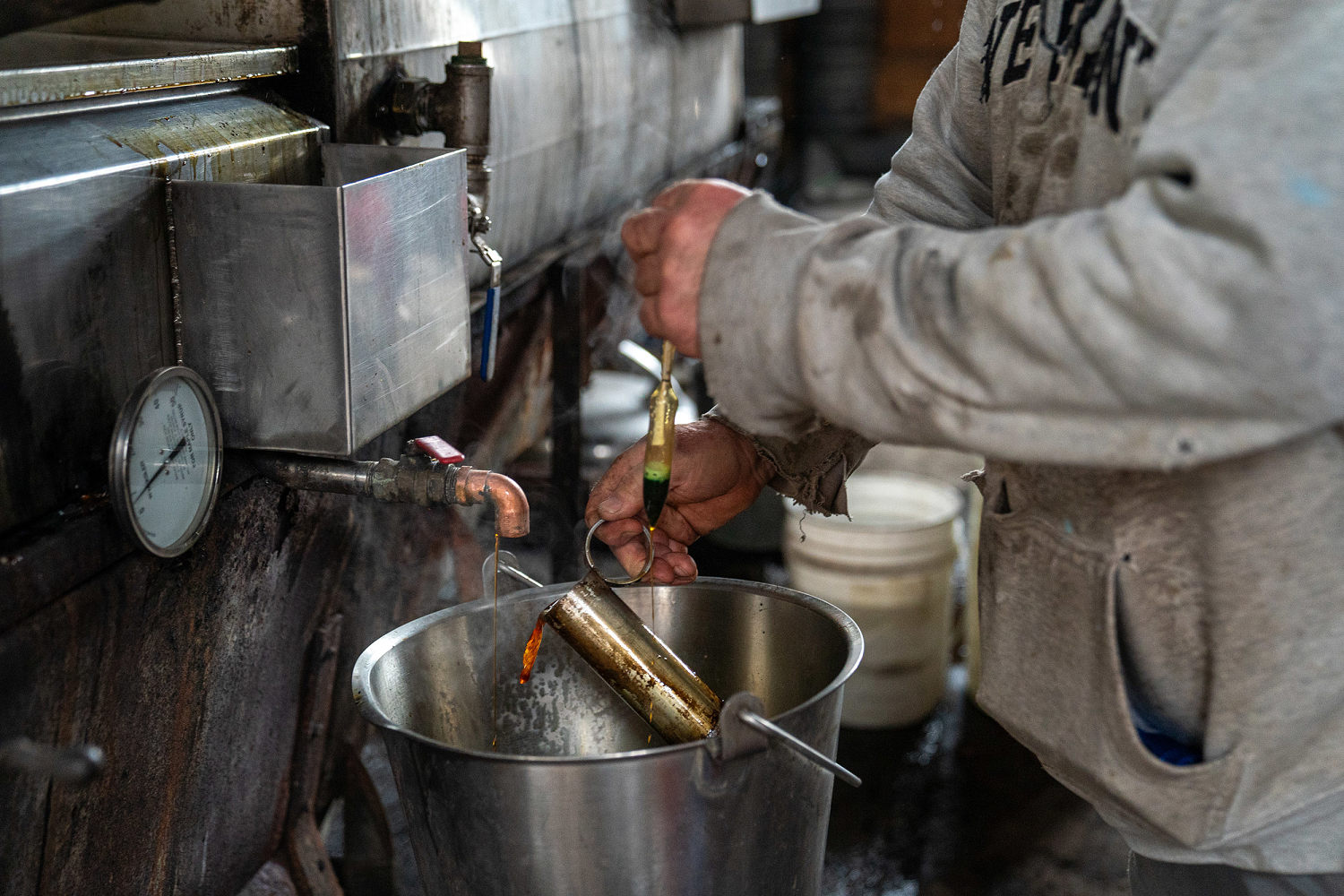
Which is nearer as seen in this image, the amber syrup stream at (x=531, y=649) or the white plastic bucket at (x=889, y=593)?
the amber syrup stream at (x=531, y=649)

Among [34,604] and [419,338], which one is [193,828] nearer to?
[34,604]

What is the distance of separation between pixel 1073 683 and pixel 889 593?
194cm

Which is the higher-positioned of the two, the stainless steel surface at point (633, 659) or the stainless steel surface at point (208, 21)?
the stainless steel surface at point (208, 21)

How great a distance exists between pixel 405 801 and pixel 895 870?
176cm

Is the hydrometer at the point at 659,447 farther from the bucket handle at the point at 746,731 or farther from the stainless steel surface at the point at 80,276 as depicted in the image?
the stainless steel surface at the point at 80,276

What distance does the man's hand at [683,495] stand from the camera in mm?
1502

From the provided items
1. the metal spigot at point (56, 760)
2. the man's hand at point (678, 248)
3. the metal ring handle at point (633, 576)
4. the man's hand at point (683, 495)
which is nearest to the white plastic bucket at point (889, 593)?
the man's hand at point (683, 495)

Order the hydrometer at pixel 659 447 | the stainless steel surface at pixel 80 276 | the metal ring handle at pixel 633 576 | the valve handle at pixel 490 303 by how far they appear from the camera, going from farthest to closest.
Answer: the valve handle at pixel 490 303, the metal ring handle at pixel 633 576, the hydrometer at pixel 659 447, the stainless steel surface at pixel 80 276

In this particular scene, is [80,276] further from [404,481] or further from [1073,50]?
[1073,50]

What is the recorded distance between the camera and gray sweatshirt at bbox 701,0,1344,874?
0.84m

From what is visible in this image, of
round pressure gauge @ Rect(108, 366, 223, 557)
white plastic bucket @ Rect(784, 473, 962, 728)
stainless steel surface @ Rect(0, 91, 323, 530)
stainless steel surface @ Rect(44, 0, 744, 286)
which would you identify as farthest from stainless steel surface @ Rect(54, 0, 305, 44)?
white plastic bucket @ Rect(784, 473, 962, 728)

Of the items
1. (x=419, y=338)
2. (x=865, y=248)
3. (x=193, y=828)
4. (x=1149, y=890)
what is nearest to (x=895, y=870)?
(x=1149, y=890)

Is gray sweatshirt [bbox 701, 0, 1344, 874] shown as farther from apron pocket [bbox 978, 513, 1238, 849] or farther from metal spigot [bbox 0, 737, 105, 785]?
metal spigot [bbox 0, 737, 105, 785]

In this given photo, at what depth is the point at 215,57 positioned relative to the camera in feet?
4.53
